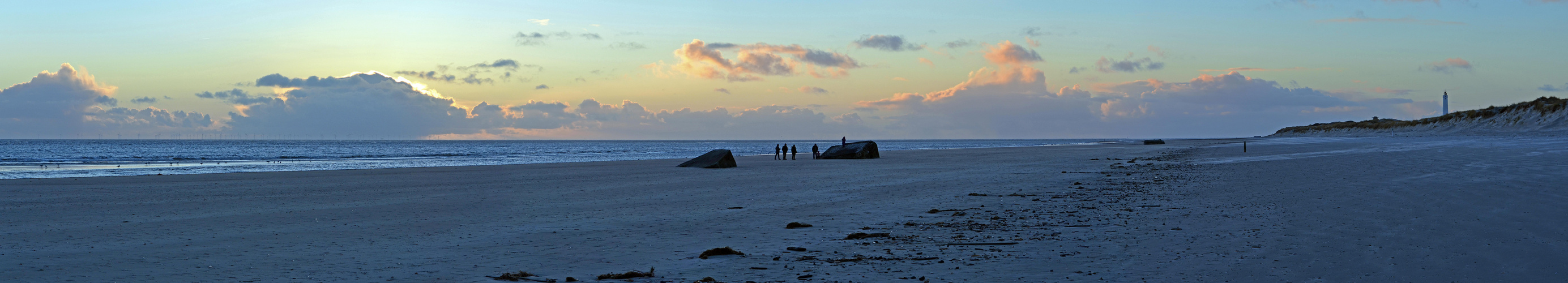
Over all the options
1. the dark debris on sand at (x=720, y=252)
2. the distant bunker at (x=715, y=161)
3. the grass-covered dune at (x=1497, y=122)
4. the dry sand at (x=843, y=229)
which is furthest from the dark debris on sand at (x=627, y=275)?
the grass-covered dune at (x=1497, y=122)

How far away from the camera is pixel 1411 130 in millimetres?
64625

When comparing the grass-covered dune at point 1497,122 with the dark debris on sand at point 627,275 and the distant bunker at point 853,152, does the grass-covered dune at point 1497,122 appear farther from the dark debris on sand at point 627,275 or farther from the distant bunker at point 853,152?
the dark debris on sand at point 627,275

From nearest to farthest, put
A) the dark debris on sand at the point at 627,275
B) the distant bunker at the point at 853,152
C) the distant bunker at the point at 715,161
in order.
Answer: the dark debris on sand at the point at 627,275
the distant bunker at the point at 715,161
the distant bunker at the point at 853,152

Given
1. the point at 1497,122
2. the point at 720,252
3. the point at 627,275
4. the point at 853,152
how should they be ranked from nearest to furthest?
the point at 627,275 → the point at 720,252 → the point at 853,152 → the point at 1497,122

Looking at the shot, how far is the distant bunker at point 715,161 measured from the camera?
2741cm

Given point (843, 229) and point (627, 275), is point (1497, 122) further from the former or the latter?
point (627, 275)

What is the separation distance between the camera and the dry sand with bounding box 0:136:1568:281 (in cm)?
598

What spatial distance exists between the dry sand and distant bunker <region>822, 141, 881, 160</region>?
17.5 m

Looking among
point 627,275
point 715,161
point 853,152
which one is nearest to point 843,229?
point 627,275

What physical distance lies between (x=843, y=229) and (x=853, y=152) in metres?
26.8

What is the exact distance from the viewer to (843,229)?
897cm

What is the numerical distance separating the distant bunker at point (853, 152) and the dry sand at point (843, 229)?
17.5m

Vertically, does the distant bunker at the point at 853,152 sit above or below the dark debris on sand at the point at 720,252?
above

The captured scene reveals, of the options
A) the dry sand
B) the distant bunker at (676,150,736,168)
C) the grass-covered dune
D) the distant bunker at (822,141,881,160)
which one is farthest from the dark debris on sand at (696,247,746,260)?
the grass-covered dune
